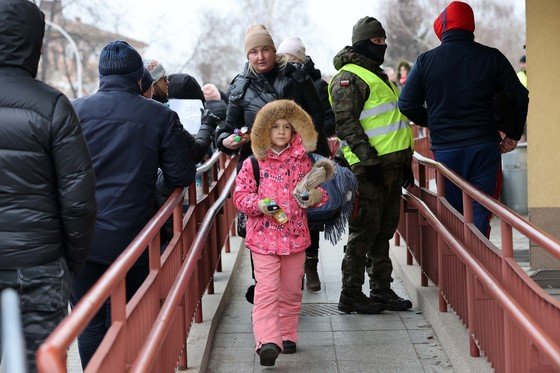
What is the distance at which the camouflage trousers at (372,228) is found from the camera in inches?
291

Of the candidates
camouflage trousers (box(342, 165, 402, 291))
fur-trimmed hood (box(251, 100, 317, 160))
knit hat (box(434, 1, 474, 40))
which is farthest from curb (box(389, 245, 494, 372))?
knit hat (box(434, 1, 474, 40))

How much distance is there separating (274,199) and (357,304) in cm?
174

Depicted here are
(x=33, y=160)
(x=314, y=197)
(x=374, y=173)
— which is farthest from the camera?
(x=374, y=173)

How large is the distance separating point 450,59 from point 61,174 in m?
3.28

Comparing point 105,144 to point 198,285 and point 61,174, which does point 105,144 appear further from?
point 198,285

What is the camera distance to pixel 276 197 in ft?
20.6

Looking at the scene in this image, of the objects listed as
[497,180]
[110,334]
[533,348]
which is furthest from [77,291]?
[497,180]

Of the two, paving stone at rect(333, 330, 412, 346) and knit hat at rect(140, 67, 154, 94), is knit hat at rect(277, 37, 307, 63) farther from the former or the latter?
knit hat at rect(140, 67, 154, 94)

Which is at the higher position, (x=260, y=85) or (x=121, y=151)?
(x=260, y=85)

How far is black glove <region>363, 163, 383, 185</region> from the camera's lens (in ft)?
23.8

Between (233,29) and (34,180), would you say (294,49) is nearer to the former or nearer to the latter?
(34,180)

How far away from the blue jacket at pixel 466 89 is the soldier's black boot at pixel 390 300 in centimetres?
135

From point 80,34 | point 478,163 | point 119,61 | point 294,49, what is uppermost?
point 80,34

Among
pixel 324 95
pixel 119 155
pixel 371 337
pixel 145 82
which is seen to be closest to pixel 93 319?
pixel 119 155
